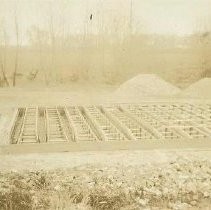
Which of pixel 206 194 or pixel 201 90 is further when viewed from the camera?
pixel 201 90

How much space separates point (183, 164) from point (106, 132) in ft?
8.00

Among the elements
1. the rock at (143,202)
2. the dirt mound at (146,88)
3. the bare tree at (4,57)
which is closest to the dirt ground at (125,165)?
the rock at (143,202)

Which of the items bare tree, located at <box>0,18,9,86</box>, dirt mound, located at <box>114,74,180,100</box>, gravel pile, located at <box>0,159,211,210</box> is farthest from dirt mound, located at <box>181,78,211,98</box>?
gravel pile, located at <box>0,159,211,210</box>

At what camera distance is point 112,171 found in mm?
5484

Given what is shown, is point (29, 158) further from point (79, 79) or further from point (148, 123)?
point (79, 79)

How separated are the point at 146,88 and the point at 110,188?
771 cm

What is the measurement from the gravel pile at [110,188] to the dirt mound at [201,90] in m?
6.66

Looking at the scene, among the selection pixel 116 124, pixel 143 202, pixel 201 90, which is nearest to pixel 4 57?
pixel 116 124

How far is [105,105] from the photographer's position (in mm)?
10695

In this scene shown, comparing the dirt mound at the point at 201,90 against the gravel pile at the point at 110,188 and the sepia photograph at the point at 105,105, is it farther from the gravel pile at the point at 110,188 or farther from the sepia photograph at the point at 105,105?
the gravel pile at the point at 110,188

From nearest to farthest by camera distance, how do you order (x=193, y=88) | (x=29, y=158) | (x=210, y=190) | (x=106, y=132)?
(x=210, y=190), (x=29, y=158), (x=106, y=132), (x=193, y=88)

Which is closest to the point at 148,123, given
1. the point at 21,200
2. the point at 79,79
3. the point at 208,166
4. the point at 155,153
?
the point at 155,153

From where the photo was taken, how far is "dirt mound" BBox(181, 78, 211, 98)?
12.0 metres

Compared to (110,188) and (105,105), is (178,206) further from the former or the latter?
(105,105)
